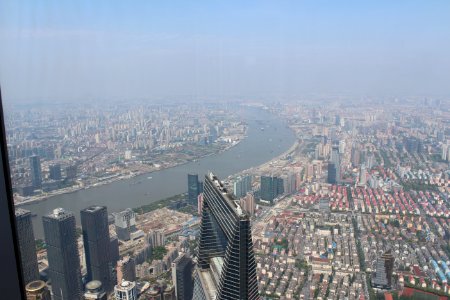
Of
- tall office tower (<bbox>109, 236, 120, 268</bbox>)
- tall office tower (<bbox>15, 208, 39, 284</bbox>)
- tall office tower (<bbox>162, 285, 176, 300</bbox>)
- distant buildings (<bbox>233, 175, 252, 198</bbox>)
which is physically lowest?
tall office tower (<bbox>162, 285, 176, 300</bbox>)

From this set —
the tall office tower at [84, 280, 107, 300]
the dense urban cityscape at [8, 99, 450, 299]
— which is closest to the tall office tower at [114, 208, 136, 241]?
the dense urban cityscape at [8, 99, 450, 299]

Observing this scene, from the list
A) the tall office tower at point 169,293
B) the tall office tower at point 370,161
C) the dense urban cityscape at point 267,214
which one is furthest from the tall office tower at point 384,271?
the tall office tower at point 370,161

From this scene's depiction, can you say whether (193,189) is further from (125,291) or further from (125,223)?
(125,291)

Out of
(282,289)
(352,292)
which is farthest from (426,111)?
(282,289)

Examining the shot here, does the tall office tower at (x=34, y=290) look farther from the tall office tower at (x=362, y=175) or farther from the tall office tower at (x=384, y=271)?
the tall office tower at (x=362, y=175)

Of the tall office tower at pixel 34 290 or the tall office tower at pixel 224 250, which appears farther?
the tall office tower at pixel 224 250

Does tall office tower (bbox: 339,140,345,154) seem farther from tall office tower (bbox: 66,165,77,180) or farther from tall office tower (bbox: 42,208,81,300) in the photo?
tall office tower (bbox: 42,208,81,300)

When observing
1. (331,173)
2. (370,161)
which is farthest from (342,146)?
(370,161)
